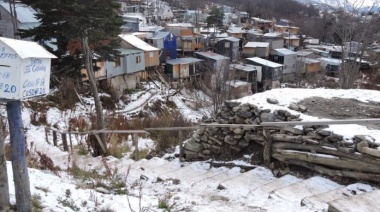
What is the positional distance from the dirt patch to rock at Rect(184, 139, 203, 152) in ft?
7.15

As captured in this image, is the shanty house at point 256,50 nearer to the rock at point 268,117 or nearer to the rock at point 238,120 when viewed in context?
the rock at point 238,120

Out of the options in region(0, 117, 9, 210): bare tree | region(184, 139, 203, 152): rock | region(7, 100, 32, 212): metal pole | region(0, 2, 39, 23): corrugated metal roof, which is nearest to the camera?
region(7, 100, 32, 212): metal pole

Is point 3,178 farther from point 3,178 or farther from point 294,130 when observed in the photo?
point 294,130

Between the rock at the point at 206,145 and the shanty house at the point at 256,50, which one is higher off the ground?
the rock at the point at 206,145

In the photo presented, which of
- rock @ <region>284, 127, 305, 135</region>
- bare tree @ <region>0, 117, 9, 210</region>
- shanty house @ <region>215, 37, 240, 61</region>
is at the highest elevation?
bare tree @ <region>0, 117, 9, 210</region>

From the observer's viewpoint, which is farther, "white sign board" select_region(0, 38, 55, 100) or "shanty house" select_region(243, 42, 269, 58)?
"shanty house" select_region(243, 42, 269, 58)

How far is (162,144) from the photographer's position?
9.15m

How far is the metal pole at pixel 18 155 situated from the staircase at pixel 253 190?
6.44 feet

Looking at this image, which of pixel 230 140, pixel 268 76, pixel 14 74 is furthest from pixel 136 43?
pixel 14 74

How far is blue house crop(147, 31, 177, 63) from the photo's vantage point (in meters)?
39.4

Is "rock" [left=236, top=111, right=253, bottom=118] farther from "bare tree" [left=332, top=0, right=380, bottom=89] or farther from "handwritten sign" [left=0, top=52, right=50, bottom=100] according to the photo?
"bare tree" [left=332, top=0, right=380, bottom=89]

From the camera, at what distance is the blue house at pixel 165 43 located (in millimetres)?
39375

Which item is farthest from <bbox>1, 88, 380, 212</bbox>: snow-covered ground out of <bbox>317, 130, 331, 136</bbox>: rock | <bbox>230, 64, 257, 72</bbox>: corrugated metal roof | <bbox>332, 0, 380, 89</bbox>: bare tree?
<bbox>230, 64, 257, 72</bbox>: corrugated metal roof

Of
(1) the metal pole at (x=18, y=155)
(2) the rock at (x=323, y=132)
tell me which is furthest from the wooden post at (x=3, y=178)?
(2) the rock at (x=323, y=132)
